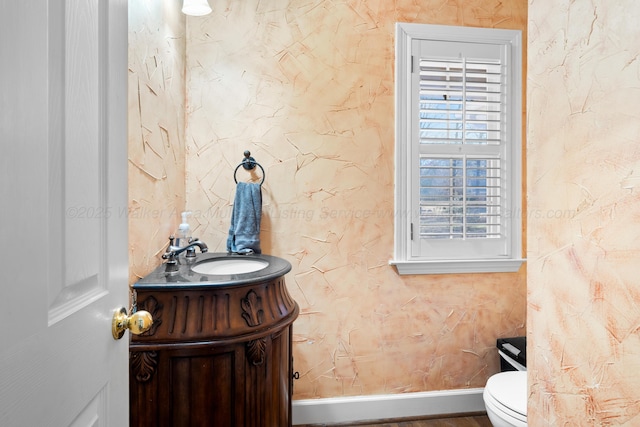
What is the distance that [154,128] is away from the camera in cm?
150

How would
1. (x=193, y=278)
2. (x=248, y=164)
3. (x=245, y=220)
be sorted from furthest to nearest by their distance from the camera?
(x=248, y=164) → (x=245, y=220) → (x=193, y=278)

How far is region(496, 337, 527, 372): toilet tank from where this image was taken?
77.8 inches

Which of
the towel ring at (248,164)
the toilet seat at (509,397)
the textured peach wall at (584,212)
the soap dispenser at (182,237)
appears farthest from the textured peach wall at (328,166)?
the textured peach wall at (584,212)

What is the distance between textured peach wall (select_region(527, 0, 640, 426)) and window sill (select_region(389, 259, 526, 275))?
3.71 ft

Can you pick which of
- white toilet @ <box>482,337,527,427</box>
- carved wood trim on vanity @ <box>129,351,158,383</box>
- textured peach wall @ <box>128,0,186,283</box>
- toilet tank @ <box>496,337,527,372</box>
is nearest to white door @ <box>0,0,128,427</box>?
carved wood trim on vanity @ <box>129,351,158,383</box>

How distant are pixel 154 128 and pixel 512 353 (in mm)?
2144

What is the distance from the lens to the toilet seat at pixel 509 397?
4.76 ft

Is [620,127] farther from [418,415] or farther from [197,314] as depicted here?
[418,415]

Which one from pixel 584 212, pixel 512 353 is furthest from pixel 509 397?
pixel 584 212

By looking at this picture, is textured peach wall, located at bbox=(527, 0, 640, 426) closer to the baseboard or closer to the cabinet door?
the cabinet door

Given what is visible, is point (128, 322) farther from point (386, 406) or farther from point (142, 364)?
point (386, 406)

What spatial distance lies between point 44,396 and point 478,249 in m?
2.12

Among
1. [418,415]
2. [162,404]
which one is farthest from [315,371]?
[162,404]

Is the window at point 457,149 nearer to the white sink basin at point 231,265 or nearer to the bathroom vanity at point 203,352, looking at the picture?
the white sink basin at point 231,265
